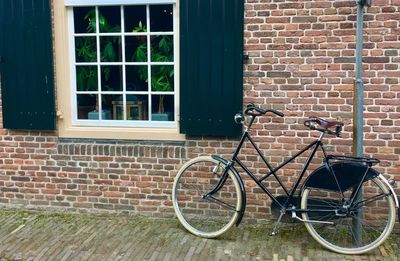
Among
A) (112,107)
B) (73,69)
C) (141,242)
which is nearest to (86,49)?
(73,69)

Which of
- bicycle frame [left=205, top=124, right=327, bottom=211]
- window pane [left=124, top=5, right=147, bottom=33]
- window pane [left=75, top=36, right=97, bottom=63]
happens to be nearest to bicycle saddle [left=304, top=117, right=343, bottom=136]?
bicycle frame [left=205, top=124, right=327, bottom=211]

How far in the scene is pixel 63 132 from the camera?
5.75 m

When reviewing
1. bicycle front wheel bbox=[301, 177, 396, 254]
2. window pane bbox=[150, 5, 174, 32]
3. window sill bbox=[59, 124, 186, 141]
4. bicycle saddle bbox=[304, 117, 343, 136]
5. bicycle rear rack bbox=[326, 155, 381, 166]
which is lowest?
bicycle front wheel bbox=[301, 177, 396, 254]

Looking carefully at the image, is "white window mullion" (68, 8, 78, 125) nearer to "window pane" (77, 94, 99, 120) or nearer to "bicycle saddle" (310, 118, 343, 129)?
"window pane" (77, 94, 99, 120)

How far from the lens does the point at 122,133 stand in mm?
5594

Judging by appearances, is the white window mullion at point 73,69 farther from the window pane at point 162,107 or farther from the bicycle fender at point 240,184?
the bicycle fender at point 240,184

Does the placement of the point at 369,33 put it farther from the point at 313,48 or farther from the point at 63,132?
the point at 63,132

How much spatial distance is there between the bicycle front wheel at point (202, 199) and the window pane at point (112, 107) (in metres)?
1.12

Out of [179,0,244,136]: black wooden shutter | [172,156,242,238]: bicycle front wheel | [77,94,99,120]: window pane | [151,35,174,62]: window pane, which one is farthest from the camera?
[77,94,99,120]: window pane

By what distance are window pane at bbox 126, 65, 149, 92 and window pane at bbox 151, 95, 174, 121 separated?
18 centimetres

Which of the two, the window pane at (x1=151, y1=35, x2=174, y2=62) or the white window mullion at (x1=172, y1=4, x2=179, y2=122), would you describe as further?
the window pane at (x1=151, y1=35, x2=174, y2=62)

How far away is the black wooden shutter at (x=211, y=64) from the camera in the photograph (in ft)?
16.8

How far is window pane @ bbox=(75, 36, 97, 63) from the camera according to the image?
18.7 ft

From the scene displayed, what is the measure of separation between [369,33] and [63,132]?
362 centimetres
